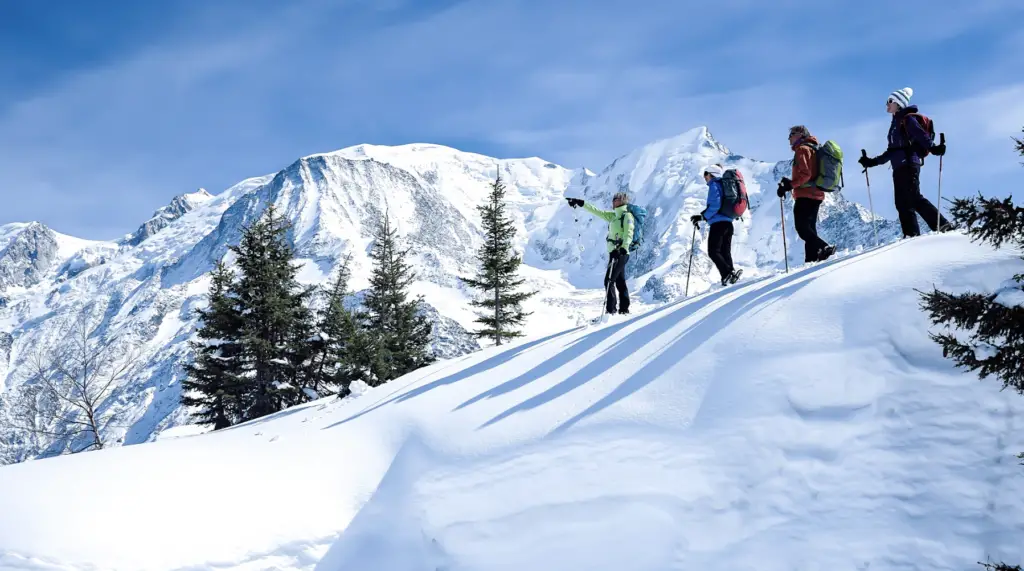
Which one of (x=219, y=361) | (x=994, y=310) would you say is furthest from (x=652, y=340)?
(x=219, y=361)

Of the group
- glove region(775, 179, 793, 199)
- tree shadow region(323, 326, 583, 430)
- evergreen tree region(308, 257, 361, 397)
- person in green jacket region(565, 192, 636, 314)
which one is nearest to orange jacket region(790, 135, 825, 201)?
glove region(775, 179, 793, 199)

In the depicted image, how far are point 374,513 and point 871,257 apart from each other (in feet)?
23.5

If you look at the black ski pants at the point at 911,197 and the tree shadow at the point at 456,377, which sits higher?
the black ski pants at the point at 911,197

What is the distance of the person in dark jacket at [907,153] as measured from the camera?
9.12 m

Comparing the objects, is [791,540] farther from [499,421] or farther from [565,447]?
[499,421]

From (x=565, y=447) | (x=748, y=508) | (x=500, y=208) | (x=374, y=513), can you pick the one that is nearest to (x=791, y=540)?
(x=748, y=508)

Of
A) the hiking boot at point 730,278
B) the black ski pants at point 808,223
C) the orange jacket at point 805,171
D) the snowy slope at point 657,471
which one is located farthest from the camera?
the hiking boot at point 730,278

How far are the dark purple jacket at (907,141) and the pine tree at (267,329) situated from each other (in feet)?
65.4

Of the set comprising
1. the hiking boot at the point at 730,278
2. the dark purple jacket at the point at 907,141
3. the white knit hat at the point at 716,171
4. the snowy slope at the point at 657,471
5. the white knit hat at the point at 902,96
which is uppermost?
the white knit hat at the point at 902,96

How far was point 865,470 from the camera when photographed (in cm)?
548

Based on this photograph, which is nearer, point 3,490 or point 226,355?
point 3,490

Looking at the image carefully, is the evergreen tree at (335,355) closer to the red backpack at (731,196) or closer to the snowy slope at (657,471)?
the snowy slope at (657,471)

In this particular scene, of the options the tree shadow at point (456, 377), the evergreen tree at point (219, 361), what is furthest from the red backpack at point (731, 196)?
the evergreen tree at point (219, 361)

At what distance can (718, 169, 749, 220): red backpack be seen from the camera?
37.0ft
